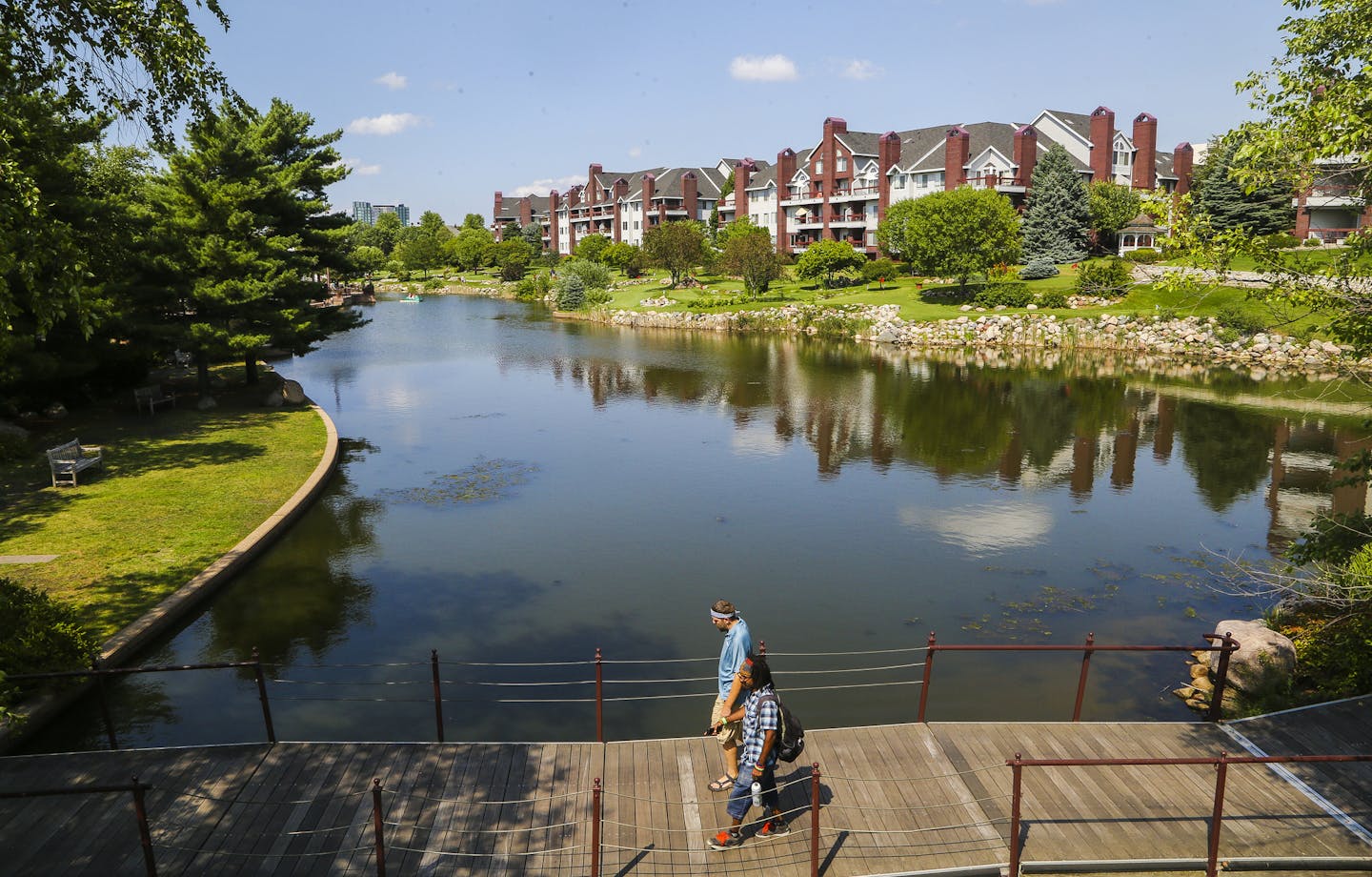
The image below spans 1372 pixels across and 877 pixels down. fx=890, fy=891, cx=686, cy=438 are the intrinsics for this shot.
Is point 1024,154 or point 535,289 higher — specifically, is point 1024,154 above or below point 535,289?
above

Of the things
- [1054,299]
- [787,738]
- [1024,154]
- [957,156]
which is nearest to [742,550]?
[787,738]

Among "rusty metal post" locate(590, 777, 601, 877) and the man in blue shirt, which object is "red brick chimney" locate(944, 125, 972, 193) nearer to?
the man in blue shirt

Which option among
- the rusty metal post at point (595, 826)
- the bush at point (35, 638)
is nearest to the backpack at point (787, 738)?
the rusty metal post at point (595, 826)

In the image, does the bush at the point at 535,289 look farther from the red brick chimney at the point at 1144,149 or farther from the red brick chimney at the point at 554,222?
the red brick chimney at the point at 1144,149

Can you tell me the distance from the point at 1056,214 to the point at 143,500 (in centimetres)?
6621

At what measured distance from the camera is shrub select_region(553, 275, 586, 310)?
84.2 metres

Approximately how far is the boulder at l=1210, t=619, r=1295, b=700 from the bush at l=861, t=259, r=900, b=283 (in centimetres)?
6359

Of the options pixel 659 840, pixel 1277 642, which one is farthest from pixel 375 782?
pixel 1277 642

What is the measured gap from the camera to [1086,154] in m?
80.3

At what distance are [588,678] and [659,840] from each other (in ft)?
18.7

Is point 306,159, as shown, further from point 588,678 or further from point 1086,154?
point 1086,154

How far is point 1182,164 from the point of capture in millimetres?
89500

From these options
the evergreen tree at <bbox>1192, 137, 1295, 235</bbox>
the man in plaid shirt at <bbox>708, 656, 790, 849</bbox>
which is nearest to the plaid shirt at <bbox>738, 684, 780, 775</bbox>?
the man in plaid shirt at <bbox>708, 656, 790, 849</bbox>

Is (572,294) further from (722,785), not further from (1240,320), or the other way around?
(722,785)
